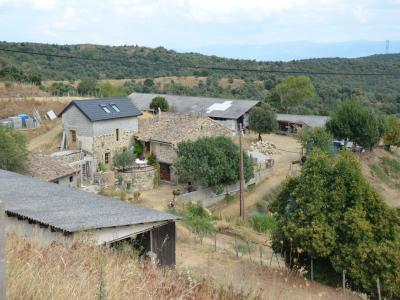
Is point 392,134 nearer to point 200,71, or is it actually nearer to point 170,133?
point 170,133

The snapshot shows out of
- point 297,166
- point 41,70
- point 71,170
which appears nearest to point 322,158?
point 71,170

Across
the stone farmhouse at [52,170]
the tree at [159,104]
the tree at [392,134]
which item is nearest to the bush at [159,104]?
the tree at [159,104]

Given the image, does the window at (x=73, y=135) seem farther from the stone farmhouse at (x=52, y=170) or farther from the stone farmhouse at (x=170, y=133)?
the stone farmhouse at (x=170, y=133)

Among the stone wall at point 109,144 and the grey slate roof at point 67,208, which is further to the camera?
the stone wall at point 109,144

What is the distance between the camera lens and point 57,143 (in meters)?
34.7

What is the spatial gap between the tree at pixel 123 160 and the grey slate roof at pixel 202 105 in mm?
17392

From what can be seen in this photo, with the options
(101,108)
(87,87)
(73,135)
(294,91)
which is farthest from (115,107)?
(294,91)

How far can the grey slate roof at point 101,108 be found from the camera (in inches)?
1168

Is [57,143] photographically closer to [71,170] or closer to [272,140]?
[71,170]

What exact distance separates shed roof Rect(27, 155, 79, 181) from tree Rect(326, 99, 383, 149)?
2194cm

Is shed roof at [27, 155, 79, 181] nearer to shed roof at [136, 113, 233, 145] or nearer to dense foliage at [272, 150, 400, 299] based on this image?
shed roof at [136, 113, 233, 145]

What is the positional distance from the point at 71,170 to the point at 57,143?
922cm

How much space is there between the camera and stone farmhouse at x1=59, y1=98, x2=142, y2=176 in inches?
1170

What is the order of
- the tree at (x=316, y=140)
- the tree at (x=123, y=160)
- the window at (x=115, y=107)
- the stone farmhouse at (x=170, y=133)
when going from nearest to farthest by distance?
the tree at (x=123, y=160)
the stone farmhouse at (x=170, y=133)
the window at (x=115, y=107)
the tree at (x=316, y=140)
